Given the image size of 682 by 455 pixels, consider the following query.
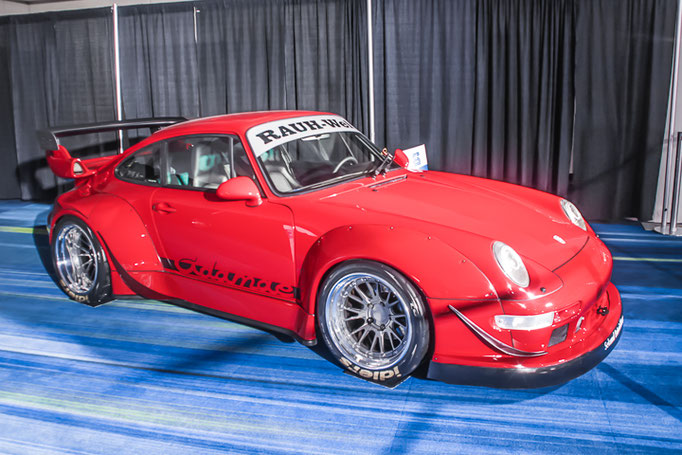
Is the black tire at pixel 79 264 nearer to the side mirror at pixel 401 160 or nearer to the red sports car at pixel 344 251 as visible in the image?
the red sports car at pixel 344 251

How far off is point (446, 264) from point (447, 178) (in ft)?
4.16

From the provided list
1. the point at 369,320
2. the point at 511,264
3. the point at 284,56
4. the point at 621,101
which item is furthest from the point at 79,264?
the point at 621,101

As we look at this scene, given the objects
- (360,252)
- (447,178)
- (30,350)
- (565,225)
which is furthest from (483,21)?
(30,350)

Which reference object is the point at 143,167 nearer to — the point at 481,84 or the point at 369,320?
the point at 369,320

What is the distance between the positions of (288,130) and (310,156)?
21 cm

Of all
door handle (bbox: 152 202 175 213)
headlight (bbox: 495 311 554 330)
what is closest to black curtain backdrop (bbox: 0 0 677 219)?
door handle (bbox: 152 202 175 213)

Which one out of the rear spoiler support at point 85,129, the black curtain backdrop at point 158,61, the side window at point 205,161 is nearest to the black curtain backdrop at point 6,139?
the black curtain backdrop at point 158,61

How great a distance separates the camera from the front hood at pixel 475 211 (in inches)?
104

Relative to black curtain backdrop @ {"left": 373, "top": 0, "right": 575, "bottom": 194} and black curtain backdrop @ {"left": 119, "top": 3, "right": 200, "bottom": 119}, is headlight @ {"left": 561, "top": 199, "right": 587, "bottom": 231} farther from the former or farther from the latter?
black curtain backdrop @ {"left": 119, "top": 3, "right": 200, "bottom": 119}

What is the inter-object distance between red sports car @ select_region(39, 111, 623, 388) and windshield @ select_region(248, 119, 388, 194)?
1cm

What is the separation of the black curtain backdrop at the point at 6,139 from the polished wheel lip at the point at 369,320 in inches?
289

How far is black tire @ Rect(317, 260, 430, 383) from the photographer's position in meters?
2.51

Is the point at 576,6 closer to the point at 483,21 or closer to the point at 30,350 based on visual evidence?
the point at 483,21

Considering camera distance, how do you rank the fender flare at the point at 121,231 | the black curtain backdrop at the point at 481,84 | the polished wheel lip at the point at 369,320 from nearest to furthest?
the polished wheel lip at the point at 369,320 → the fender flare at the point at 121,231 → the black curtain backdrop at the point at 481,84
